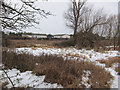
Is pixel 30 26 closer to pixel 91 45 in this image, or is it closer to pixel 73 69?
pixel 73 69

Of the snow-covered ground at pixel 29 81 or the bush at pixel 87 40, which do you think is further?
the bush at pixel 87 40

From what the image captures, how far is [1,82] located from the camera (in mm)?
2422

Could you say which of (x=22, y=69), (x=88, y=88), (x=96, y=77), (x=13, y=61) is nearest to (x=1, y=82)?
(x=22, y=69)

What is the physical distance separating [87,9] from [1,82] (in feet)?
61.5

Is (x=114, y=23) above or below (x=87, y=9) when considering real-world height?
below

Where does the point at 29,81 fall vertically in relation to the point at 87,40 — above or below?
below

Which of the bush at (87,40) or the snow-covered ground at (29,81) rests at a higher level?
the bush at (87,40)

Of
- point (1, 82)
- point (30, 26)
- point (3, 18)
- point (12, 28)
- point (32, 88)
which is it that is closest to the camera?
point (32, 88)

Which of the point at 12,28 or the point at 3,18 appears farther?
the point at 12,28

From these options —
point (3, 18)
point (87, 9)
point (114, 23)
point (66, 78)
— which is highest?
point (87, 9)

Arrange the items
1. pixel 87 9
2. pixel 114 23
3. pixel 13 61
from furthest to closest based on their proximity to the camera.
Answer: pixel 87 9 < pixel 114 23 < pixel 13 61

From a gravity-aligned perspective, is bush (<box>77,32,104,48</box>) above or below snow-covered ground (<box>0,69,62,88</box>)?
above

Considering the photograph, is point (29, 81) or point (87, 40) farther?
point (87, 40)

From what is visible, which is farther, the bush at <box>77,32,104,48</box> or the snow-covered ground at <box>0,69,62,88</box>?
the bush at <box>77,32,104,48</box>
